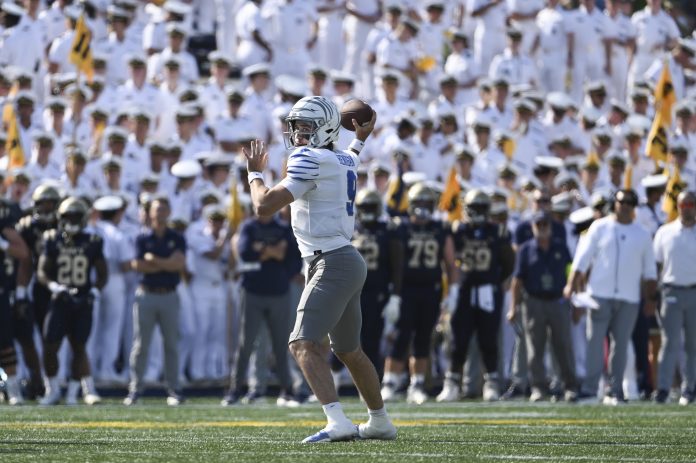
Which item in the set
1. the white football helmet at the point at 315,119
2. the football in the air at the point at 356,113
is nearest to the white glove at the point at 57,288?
the football in the air at the point at 356,113

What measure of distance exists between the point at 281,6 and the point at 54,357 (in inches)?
303

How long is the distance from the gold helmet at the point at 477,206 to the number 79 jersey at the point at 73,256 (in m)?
3.51

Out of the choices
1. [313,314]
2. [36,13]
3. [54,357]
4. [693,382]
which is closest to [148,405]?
[54,357]

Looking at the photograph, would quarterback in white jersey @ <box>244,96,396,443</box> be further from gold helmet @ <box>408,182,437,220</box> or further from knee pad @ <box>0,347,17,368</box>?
gold helmet @ <box>408,182,437,220</box>

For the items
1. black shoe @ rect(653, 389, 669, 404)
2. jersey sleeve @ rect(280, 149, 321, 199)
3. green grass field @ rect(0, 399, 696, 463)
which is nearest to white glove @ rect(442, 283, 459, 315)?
green grass field @ rect(0, 399, 696, 463)

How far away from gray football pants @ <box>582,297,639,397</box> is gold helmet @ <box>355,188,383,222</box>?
7.39 ft

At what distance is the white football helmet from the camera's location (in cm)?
901

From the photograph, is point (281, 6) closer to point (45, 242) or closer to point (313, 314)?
point (45, 242)

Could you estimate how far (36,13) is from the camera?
20.7 meters

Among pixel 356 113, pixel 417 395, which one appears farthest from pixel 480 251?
pixel 356 113

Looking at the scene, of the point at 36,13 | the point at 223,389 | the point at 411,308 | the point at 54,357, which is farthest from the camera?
the point at 36,13

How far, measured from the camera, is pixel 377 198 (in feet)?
50.9

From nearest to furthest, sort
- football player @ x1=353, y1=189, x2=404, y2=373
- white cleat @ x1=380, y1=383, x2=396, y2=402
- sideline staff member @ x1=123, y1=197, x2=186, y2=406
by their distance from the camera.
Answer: sideline staff member @ x1=123, y1=197, x2=186, y2=406
football player @ x1=353, y1=189, x2=404, y2=373
white cleat @ x1=380, y1=383, x2=396, y2=402

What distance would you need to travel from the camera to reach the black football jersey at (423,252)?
15.7 metres
